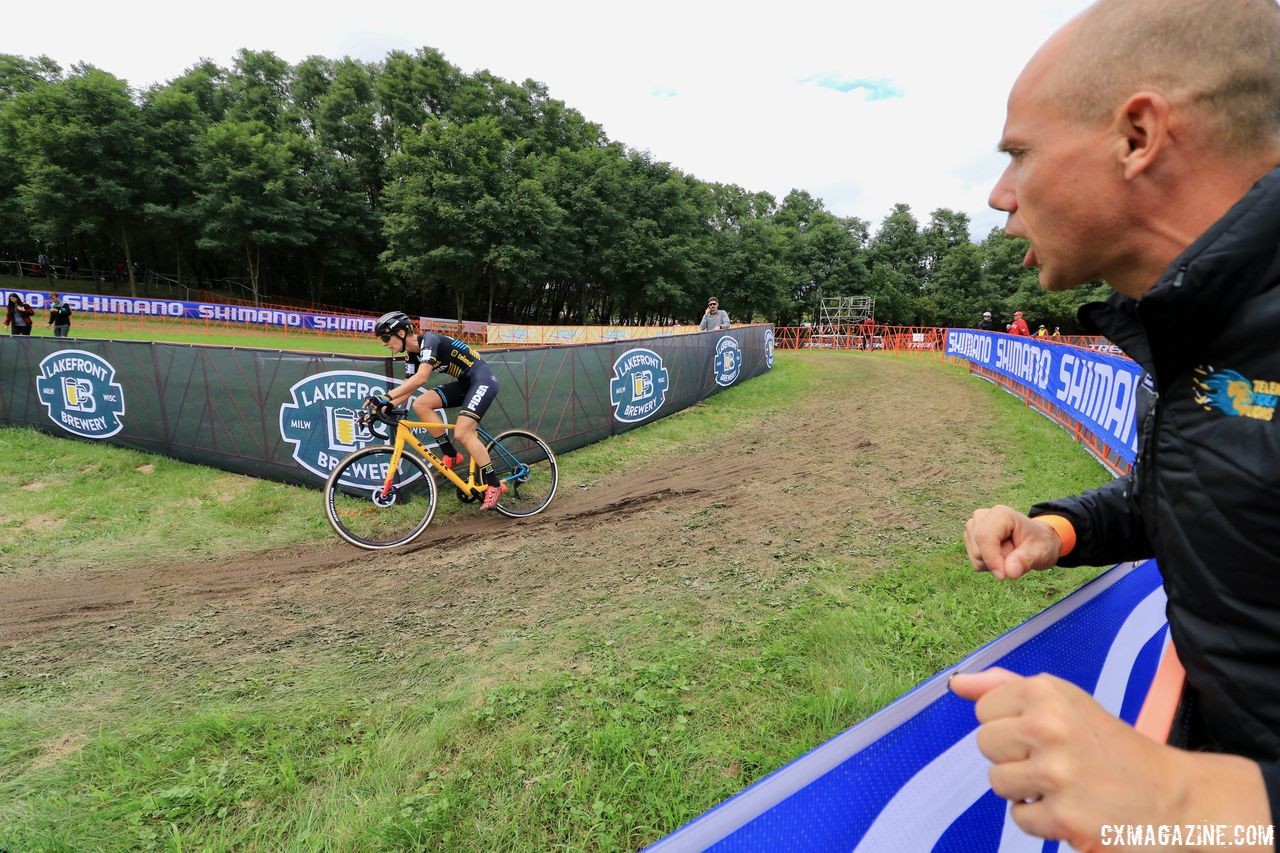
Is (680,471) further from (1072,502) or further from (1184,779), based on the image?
(1184,779)

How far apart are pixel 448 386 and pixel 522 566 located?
2.74 metres

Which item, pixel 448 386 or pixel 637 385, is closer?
pixel 448 386

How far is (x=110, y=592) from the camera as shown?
17.3 feet

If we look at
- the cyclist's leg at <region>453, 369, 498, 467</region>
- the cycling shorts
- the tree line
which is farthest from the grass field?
the tree line

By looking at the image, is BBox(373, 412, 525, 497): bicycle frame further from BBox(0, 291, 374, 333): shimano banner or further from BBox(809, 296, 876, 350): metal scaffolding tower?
BBox(0, 291, 374, 333): shimano banner

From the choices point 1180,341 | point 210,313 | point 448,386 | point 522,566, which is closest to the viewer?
point 1180,341

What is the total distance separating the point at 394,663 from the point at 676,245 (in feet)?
152

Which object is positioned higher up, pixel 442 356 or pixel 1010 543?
pixel 442 356

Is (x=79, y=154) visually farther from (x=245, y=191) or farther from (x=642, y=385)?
(x=642, y=385)

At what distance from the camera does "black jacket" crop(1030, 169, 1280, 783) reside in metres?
0.73

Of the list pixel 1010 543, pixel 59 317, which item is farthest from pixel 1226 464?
pixel 59 317

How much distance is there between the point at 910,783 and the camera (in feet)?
3.79

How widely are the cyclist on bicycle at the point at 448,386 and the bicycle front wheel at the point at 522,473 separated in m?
0.20

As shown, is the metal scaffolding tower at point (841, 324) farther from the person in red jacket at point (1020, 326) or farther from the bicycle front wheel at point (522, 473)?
the bicycle front wheel at point (522, 473)
